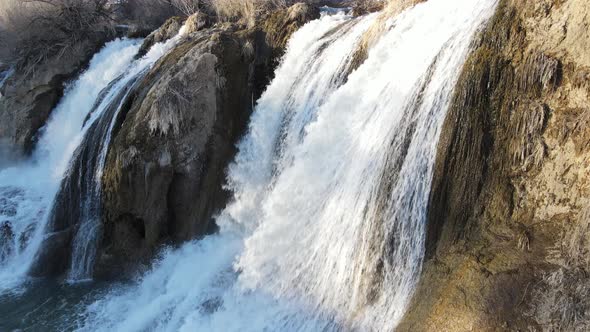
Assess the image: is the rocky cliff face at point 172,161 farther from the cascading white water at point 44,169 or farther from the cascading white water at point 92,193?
the cascading white water at point 44,169

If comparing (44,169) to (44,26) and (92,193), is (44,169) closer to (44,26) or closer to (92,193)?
(92,193)

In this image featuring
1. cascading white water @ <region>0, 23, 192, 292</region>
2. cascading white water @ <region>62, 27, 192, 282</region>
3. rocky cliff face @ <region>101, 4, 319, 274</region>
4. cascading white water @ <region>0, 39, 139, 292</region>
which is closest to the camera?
rocky cliff face @ <region>101, 4, 319, 274</region>

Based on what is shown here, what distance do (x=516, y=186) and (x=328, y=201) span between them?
98.1 inches

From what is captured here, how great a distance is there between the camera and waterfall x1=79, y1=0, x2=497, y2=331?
18.9 feet

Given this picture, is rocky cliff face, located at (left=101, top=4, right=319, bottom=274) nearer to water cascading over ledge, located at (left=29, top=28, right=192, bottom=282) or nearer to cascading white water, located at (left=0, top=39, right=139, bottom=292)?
water cascading over ledge, located at (left=29, top=28, right=192, bottom=282)

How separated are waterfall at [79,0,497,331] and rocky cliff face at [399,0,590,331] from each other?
264 millimetres

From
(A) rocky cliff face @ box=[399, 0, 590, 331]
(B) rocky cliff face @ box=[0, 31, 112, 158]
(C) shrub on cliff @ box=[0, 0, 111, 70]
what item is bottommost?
(A) rocky cliff face @ box=[399, 0, 590, 331]

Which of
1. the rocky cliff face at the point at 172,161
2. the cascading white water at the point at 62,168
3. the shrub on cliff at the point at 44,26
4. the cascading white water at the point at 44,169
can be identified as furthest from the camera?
the shrub on cliff at the point at 44,26

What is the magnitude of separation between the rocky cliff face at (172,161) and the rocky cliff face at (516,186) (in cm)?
499

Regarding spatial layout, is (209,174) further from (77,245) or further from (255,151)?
(77,245)

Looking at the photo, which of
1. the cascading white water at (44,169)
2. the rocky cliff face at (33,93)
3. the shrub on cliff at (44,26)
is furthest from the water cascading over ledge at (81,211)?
the shrub on cliff at (44,26)

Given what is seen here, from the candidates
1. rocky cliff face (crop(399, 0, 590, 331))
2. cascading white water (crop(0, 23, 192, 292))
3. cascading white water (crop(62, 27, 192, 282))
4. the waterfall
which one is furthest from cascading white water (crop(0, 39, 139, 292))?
rocky cliff face (crop(399, 0, 590, 331))

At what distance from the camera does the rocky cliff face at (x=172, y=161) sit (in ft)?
30.8

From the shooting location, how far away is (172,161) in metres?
9.44
